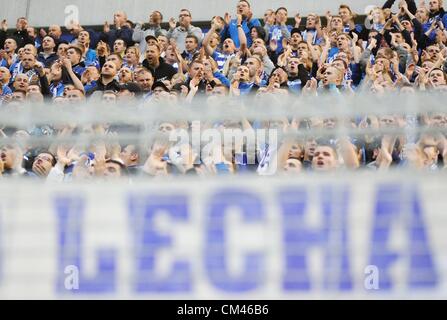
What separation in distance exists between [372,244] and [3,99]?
18.7 ft

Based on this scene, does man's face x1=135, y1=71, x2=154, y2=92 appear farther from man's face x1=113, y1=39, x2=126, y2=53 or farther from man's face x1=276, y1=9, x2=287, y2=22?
man's face x1=276, y1=9, x2=287, y2=22

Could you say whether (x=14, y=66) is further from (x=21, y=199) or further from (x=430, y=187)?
(x=430, y=187)

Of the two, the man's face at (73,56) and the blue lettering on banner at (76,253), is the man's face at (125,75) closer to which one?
the man's face at (73,56)

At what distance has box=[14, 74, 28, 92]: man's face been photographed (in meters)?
9.01

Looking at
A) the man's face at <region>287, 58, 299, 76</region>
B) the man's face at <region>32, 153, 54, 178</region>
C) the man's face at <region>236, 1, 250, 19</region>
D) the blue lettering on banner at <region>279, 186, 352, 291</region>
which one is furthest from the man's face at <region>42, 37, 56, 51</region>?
the blue lettering on banner at <region>279, 186, 352, 291</region>

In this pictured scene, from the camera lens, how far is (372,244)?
3.83 meters

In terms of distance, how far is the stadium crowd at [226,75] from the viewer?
429 centimetres

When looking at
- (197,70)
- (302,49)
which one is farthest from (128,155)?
(302,49)

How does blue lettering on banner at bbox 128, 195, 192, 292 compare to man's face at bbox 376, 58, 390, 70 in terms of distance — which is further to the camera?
man's face at bbox 376, 58, 390, 70

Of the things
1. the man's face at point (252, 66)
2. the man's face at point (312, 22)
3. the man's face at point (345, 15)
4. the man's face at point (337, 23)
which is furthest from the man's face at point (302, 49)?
the man's face at point (345, 15)

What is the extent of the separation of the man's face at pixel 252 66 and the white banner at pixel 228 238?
4.79m
